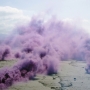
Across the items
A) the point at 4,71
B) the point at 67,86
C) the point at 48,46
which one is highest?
the point at 48,46

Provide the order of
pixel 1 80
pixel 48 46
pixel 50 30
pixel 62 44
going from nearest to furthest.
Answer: pixel 1 80 < pixel 48 46 < pixel 62 44 < pixel 50 30

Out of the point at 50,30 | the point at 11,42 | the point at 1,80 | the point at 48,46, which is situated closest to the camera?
the point at 1,80

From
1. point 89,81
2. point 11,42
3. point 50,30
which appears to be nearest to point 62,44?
point 50,30

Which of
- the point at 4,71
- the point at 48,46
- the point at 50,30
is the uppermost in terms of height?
the point at 50,30

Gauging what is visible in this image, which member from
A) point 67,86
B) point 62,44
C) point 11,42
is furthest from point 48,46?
point 11,42

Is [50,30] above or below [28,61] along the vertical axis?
above

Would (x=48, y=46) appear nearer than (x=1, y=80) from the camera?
No

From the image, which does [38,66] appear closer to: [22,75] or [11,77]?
[22,75]

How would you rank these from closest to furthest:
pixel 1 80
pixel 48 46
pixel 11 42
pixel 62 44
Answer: pixel 1 80
pixel 48 46
pixel 62 44
pixel 11 42

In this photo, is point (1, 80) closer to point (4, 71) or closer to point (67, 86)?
point (4, 71)
